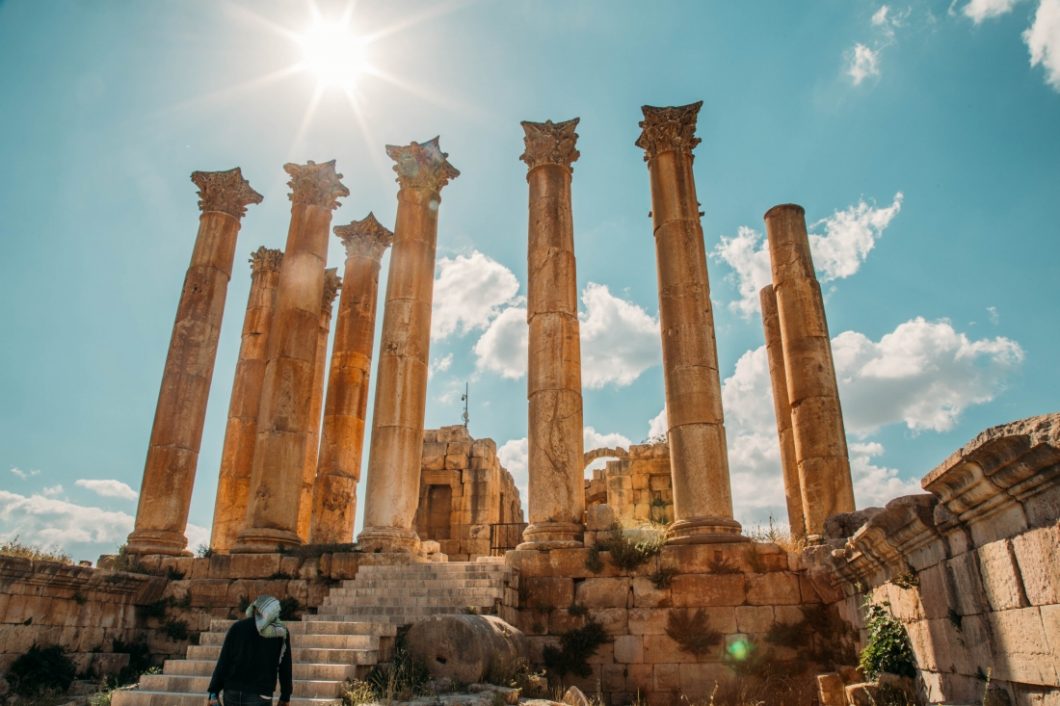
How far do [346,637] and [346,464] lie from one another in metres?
9.40

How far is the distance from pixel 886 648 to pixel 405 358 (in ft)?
37.9

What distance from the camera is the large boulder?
9305 mm

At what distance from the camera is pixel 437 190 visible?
19078 millimetres

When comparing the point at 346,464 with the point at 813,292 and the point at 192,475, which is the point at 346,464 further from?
the point at 813,292

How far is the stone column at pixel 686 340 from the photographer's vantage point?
543 inches

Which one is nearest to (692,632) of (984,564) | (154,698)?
(984,564)

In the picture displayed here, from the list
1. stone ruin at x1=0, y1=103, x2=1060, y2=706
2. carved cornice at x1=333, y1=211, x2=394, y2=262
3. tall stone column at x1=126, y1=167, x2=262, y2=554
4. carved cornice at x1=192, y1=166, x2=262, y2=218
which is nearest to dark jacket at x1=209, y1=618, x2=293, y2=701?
stone ruin at x1=0, y1=103, x2=1060, y2=706

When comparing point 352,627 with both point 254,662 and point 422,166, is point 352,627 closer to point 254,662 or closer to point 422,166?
point 254,662

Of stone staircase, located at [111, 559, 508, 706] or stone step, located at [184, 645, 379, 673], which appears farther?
stone step, located at [184, 645, 379, 673]

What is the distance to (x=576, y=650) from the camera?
41.0 ft

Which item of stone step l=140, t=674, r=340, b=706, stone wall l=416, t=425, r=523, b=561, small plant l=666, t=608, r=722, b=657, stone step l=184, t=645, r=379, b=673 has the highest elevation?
stone wall l=416, t=425, r=523, b=561

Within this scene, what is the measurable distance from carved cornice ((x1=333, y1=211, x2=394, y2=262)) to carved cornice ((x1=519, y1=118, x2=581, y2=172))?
6.49 meters

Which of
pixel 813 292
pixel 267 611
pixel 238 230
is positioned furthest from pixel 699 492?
pixel 238 230

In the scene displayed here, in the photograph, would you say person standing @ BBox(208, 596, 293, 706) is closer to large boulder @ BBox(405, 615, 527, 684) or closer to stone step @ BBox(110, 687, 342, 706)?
stone step @ BBox(110, 687, 342, 706)
